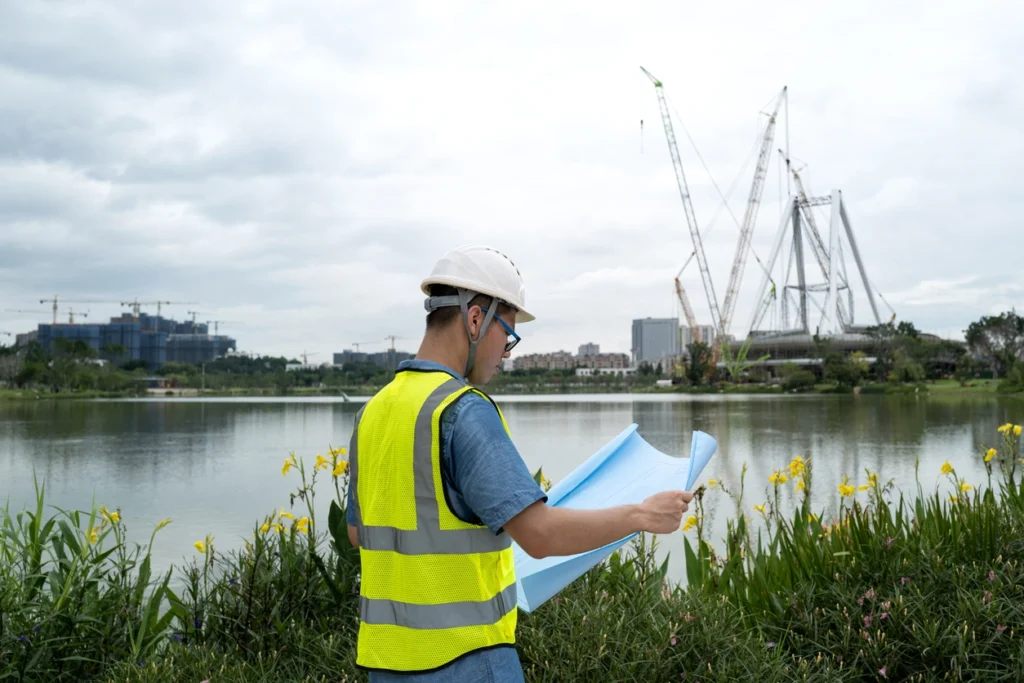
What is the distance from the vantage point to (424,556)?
152 cm

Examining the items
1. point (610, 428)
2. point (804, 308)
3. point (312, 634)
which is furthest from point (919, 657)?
point (804, 308)

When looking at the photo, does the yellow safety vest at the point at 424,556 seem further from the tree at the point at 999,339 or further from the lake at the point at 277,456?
the tree at the point at 999,339

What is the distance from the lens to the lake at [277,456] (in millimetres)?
9758

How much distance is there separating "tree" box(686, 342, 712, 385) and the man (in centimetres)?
7420

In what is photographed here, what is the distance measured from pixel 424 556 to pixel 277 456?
16.0 m

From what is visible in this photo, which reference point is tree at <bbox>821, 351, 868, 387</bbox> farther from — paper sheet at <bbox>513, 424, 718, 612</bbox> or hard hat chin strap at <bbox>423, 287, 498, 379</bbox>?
hard hat chin strap at <bbox>423, 287, 498, 379</bbox>

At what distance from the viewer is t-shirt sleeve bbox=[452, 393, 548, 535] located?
4.75 feet

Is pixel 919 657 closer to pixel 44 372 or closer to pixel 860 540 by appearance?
pixel 860 540

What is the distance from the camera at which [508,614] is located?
1.62 m

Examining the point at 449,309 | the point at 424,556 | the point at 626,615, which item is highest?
the point at 449,309

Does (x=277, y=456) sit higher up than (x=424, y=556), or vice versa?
(x=424, y=556)

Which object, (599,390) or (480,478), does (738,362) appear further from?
(480,478)

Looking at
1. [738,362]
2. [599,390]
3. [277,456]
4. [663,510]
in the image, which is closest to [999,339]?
[738,362]

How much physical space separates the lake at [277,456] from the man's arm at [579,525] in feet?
11.2
